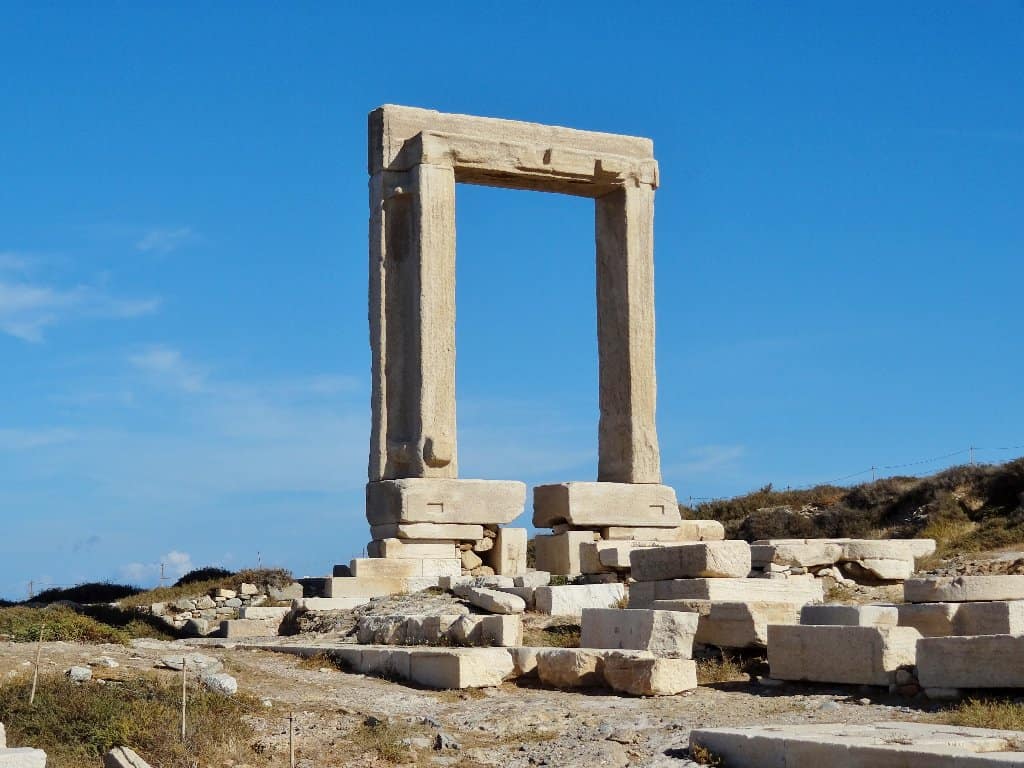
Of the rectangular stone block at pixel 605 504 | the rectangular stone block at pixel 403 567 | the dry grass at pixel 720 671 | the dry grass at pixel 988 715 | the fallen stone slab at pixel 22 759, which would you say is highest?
the rectangular stone block at pixel 605 504

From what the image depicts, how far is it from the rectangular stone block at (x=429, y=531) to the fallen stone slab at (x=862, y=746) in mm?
9856

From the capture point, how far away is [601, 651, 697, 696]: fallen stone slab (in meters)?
11.4

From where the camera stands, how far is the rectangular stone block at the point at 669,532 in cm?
1930

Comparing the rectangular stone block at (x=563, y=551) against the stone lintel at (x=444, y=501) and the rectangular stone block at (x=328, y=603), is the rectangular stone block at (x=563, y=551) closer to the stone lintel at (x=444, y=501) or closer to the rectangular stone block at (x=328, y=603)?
the stone lintel at (x=444, y=501)

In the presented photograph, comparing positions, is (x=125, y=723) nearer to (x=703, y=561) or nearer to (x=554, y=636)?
(x=554, y=636)

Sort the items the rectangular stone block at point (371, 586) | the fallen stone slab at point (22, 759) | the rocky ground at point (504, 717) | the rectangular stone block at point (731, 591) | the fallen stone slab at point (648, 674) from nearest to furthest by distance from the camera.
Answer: the fallen stone slab at point (22, 759), the rocky ground at point (504, 717), the fallen stone slab at point (648, 674), the rectangular stone block at point (731, 591), the rectangular stone block at point (371, 586)

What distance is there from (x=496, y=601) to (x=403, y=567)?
342 cm

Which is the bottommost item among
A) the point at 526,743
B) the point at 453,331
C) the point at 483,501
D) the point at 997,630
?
the point at 526,743

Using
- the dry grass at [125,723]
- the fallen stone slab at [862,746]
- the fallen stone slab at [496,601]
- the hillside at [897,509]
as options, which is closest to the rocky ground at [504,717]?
the dry grass at [125,723]

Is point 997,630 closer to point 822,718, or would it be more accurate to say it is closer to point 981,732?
point 822,718

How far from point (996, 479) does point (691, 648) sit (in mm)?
13972

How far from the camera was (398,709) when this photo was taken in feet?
36.9

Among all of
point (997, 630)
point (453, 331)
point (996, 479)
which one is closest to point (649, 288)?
point (453, 331)

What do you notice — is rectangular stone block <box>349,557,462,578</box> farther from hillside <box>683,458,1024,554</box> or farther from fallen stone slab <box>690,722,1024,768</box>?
fallen stone slab <box>690,722,1024,768</box>
